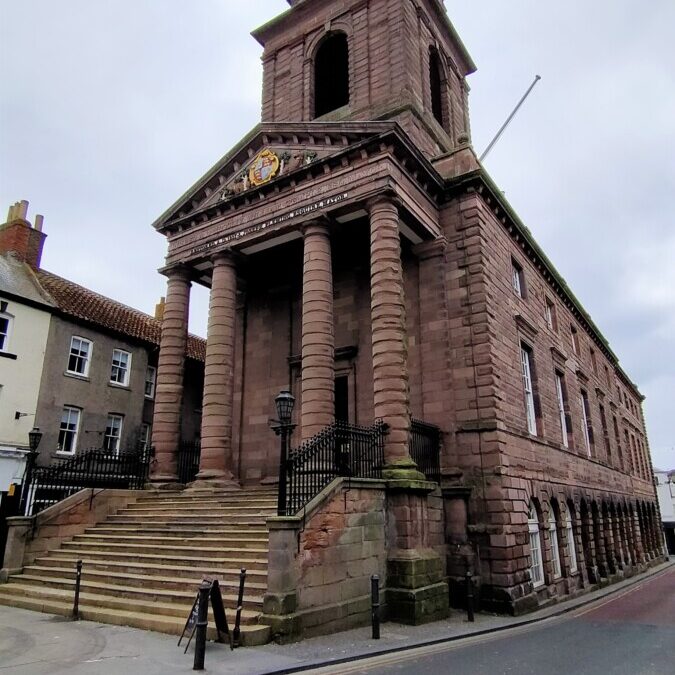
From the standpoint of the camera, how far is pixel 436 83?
2456cm

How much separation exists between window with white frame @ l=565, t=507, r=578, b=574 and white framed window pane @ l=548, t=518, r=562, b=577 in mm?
1008

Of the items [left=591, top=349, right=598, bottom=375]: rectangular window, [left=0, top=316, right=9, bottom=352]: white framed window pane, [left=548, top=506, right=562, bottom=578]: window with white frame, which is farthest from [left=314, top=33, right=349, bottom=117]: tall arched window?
[left=591, top=349, right=598, bottom=375]: rectangular window

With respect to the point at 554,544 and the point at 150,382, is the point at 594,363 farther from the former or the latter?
the point at 150,382

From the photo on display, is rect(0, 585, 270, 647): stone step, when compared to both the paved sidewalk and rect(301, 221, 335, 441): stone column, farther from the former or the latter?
rect(301, 221, 335, 441): stone column

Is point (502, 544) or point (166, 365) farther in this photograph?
point (166, 365)

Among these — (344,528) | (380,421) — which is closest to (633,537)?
(380,421)

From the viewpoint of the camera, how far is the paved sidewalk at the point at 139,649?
7.30m

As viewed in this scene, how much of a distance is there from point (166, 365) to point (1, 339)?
7.60 metres

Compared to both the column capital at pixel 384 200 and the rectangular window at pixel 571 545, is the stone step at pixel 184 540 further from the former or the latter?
the rectangular window at pixel 571 545

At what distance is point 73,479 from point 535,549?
49.4 ft

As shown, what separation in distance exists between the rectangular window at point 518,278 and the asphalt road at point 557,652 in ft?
33.8

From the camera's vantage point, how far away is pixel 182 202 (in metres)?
19.3

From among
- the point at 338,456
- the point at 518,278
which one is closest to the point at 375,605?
the point at 338,456

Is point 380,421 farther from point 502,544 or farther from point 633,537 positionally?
point 633,537
